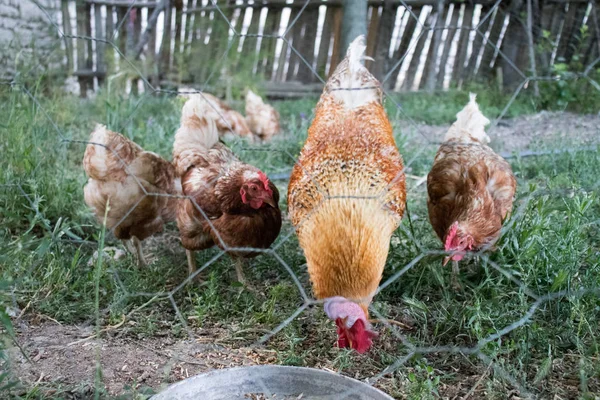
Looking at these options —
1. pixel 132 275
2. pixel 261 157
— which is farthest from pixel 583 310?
pixel 261 157

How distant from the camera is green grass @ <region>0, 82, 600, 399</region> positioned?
5.13 feet

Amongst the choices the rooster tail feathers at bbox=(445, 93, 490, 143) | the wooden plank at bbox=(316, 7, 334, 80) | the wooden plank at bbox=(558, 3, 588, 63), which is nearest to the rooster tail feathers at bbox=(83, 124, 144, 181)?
the rooster tail feathers at bbox=(445, 93, 490, 143)

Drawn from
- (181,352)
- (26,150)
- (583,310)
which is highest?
(26,150)

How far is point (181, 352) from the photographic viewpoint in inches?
66.7

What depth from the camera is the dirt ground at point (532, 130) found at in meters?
3.84

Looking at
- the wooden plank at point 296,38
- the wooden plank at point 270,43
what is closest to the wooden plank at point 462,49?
the wooden plank at point 296,38

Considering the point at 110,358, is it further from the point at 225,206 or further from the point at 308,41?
the point at 308,41

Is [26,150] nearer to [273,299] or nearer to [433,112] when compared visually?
[273,299]

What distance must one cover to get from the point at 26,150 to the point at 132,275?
2.96 feet

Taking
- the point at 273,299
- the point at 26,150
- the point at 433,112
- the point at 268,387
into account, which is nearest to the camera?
the point at 268,387

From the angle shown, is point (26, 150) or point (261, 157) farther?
point (261, 157)

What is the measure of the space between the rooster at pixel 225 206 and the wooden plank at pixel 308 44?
4.67 meters

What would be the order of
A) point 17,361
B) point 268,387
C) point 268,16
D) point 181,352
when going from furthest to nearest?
point 268,16
point 181,352
point 17,361
point 268,387

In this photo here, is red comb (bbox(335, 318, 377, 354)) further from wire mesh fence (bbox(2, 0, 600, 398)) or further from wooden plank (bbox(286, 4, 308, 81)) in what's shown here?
wooden plank (bbox(286, 4, 308, 81))
